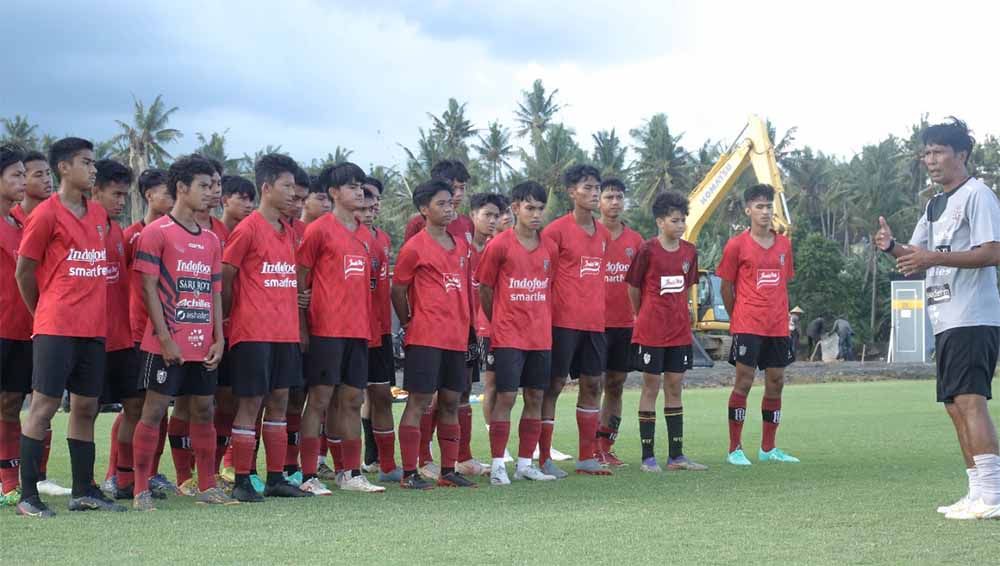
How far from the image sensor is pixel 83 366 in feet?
24.8

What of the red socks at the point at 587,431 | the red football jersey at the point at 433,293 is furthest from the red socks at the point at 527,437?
the red football jersey at the point at 433,293

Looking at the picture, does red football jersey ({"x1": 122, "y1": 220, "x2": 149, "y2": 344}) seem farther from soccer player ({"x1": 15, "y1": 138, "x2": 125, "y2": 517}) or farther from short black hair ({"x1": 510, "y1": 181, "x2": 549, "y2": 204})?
short black hair ({"x1": 510, "y1": 181, "x2": 549, "y2": 204})

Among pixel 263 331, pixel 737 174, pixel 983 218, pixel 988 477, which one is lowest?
pixel 988 477

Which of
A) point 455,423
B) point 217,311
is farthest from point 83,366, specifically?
point 455,423

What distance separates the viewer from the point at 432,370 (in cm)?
883

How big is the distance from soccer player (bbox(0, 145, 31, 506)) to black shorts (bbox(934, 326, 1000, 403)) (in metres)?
6.18

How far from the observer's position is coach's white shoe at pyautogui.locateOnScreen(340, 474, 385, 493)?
8547mm

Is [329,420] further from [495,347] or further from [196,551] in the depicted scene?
[196,551]

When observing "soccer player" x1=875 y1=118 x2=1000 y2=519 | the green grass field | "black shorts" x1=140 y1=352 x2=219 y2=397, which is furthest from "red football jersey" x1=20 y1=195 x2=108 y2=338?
"soccer player" x1=875 y1=118 x2=1000 y2=519

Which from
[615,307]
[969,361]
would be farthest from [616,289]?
[969,361]

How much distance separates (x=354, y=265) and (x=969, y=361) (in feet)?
14.2

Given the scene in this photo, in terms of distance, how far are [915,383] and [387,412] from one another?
19.5 meters

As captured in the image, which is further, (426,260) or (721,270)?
(721,270)

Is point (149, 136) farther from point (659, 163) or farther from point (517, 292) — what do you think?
point (517, 292)
